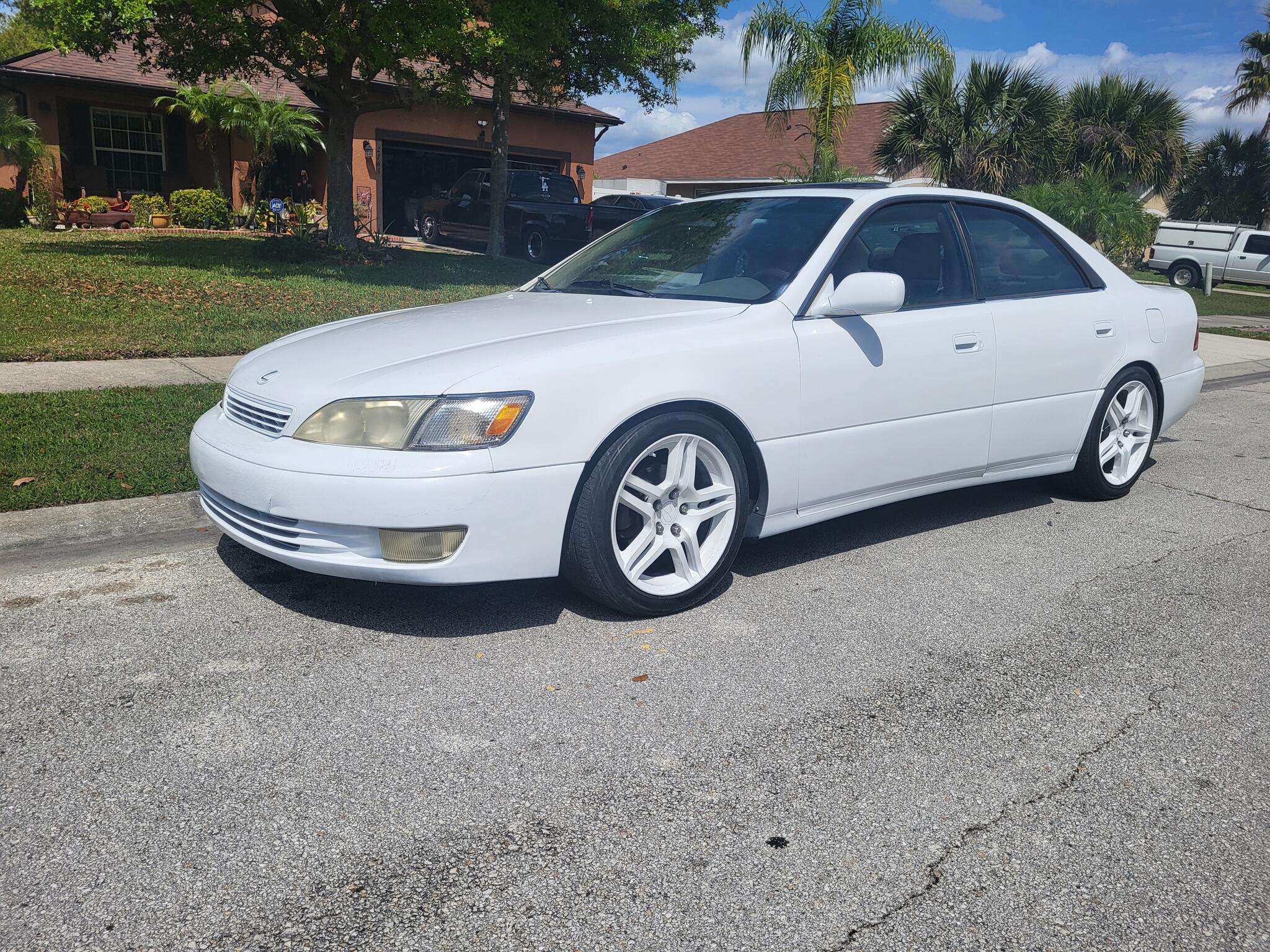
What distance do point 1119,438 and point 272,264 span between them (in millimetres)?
12032

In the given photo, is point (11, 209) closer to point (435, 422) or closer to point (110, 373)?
point (110, 373)

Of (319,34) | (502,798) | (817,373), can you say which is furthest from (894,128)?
(502,798)

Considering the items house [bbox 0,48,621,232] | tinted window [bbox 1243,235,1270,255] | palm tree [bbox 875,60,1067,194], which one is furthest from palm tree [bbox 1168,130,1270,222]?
house [bbox 0,48,621,232]

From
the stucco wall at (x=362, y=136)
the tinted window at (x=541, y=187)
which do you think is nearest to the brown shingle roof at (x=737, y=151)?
the stucco wall at (x=362, y=136)

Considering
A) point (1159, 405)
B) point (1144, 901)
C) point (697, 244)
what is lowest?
point (1144, 901)

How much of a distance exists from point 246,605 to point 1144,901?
3.03 metres

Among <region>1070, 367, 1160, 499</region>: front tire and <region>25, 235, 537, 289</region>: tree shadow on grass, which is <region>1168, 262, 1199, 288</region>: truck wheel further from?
<region>1070, 367, 1160, 499</region>: front tire

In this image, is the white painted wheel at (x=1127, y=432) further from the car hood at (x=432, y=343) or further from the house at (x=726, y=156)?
the house at (x=726, y=156)

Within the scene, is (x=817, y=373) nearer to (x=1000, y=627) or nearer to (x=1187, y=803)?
(x=1000, y=627)

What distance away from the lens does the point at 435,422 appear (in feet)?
11.4

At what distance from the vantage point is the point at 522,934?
221 cm

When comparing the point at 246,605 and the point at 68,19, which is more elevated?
the point at 68,19

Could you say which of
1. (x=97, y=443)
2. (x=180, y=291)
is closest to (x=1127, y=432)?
(x=97, y=443)

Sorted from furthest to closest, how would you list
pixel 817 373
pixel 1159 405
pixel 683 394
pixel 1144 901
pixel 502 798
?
pixel 1159 405
pixel 817 373
pixel 683 394
pixel 502 798
pixel 1144 901
